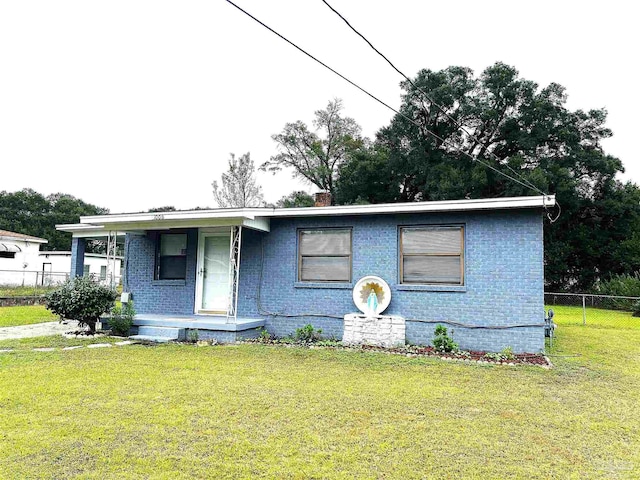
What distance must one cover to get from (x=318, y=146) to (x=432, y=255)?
88.7 ft

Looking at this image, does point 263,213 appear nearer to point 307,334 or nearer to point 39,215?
point 307,334

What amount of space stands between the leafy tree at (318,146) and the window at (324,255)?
81.5ft

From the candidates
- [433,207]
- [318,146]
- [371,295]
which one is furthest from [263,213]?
[318,146]

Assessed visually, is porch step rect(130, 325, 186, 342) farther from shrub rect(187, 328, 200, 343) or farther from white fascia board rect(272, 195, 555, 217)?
white fascia board rect(272, 195, 555, 217)

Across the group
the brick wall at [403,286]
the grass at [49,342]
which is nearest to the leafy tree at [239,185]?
the brick wall at [403,286]

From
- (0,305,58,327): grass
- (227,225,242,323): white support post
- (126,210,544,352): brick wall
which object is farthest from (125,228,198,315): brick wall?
(0,305,58,327): grass

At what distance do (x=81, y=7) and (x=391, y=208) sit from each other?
5.80 m

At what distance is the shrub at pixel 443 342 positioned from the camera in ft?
25.8

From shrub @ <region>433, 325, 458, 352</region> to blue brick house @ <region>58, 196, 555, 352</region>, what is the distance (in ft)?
0.82

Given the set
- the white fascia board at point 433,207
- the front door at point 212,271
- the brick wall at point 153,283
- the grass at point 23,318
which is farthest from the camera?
the grass at point 23,318

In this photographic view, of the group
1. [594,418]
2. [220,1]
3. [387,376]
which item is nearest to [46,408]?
[387,376]

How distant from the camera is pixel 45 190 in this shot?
Answer: 4800cm

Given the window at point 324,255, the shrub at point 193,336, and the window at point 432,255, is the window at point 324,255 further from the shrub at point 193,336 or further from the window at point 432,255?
the shrub at point 193,336

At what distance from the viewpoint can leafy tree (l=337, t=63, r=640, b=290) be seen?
2545 cm
